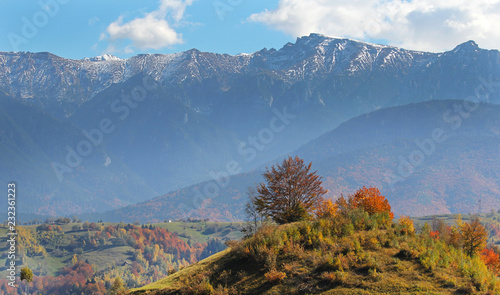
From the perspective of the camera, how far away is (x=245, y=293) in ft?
82.2

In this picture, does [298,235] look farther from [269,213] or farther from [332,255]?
[269,213]

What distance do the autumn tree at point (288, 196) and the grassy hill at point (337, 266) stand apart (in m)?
9.76

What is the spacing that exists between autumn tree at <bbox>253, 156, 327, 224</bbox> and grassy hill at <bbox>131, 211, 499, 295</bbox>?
9757 mm

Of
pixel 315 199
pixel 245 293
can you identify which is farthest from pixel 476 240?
pixel 245 293

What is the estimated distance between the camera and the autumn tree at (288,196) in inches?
1634

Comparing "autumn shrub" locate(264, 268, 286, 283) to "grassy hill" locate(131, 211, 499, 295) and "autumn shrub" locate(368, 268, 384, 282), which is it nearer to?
"grassy hill" locate(131, 211, 499, 295)

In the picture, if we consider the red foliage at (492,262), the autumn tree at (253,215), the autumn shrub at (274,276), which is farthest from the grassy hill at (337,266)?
the red foliage at (492,262)

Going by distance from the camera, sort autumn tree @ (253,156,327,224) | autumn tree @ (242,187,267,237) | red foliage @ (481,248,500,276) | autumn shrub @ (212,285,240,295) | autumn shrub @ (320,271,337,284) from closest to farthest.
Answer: autumn shrub @ (320,271,337,284), autumn shrub @ (212,285,240,295), autumn tree @ (242,187,267,237), red foliage @ (481,248,500,276), autumn tree @ (253,156,327,224)

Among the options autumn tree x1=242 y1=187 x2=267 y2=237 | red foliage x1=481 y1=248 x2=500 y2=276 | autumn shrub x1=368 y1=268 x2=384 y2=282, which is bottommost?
red foliage x1=481 y1=248 x2=500 y2=276

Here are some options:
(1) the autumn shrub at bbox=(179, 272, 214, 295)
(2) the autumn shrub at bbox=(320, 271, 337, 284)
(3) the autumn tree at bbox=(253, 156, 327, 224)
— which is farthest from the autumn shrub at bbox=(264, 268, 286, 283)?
(3) the autumn tree at bbox=(253, 156, 327, 224)

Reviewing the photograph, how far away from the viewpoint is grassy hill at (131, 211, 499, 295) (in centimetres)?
2361

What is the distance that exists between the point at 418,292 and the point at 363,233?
7630 millimetres

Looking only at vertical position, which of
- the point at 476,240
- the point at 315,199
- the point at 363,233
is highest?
the point at 315,199

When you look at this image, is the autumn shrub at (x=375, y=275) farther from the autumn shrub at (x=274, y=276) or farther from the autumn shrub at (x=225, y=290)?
the autumn shrub at (x=225, y=290)
